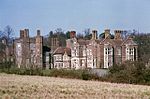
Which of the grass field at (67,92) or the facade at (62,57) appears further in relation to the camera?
the facade at (62,57)

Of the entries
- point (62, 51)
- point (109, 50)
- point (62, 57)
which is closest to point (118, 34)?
point (109, 50)

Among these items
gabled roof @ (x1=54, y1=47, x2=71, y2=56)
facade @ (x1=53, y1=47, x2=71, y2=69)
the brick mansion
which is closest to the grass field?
the brick mansion

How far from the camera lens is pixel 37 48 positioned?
109 meters

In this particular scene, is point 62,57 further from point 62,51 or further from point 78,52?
point 78,52

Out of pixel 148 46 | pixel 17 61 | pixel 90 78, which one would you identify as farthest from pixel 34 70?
pixel 148 46

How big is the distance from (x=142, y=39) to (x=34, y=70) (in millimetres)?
76048

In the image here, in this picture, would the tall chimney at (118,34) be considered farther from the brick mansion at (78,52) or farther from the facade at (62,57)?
the facade at (62,57)

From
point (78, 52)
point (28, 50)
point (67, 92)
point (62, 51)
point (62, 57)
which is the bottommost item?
point (67, 92)

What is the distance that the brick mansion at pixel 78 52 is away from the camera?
9112 cm

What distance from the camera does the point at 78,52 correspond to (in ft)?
328

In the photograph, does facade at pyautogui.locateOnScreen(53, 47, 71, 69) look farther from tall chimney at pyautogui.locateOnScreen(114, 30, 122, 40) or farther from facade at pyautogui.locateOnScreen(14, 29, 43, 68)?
tall chimney at pyautogui.locateOnScreen(114, 30, 122, 40)

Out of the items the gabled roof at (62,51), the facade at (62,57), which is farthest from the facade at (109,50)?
the gabled roof at (62,51)

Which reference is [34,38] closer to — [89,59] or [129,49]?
[89,59]

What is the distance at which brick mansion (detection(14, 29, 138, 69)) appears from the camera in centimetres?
9112
